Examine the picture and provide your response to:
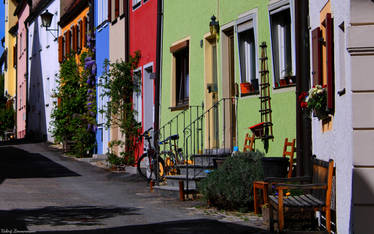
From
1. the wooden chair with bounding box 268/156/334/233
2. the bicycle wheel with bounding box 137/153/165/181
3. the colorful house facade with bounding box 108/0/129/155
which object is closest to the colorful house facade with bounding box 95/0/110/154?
the colorful house facade with bounding box 108/0/129/155

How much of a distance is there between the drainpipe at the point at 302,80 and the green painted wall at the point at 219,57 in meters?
0.51

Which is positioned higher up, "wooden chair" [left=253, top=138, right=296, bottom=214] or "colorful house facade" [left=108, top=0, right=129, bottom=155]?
"colorful house facade" [left=108, top=0, right=129, bottom=155]

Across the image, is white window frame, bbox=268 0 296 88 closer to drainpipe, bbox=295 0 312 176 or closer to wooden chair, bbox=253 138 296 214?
drainpipe, bbox=295 0 312 176

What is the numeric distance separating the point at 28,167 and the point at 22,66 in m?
27.0

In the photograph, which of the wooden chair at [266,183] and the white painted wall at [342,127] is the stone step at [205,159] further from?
the white painted wall at [342,127]

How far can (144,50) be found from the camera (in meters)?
20.6

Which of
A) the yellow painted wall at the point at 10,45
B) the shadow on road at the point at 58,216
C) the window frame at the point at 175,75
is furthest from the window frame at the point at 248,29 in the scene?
the yellow painted wall at the point at 10,45

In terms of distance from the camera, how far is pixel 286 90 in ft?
40.4

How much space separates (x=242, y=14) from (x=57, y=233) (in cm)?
683

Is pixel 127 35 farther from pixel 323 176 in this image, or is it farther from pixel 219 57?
pixel 323 176

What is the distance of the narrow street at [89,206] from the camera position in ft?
31.0

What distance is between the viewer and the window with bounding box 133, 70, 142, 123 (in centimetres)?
2123

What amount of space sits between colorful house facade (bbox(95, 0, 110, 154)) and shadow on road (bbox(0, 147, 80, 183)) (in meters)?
2.03

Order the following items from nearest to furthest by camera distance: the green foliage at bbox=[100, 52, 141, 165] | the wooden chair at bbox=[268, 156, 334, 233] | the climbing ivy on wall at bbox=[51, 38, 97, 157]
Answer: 1. the wooden chair at bbox=[268, 156, 334, 233]
2. the green foliage at bbox=[100, 52, 141, 165]
3. the climbing ivy on wall at bbox=[51, 38, 97, 157]
